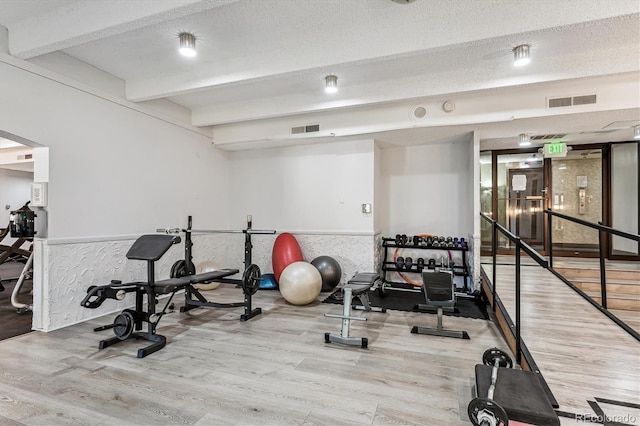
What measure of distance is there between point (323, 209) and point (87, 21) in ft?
13.7

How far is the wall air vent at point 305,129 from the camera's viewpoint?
17.7 feet

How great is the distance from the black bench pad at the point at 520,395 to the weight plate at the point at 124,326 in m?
3.13

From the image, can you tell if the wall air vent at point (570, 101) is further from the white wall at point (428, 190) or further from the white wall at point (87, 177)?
the white wall at point (87, 177)

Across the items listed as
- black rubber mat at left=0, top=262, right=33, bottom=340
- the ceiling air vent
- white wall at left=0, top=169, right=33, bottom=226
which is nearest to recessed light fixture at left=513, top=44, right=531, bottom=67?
the ceiling air vent

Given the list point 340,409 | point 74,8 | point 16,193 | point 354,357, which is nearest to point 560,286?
point 354,357

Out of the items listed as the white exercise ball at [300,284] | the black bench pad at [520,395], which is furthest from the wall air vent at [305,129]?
the black bench pad at [520,395]

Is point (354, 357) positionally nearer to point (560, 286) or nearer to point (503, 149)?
point (560, 286)

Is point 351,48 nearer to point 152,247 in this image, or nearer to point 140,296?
point 152,247

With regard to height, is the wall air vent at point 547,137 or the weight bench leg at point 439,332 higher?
the wall air vent at point 547,137

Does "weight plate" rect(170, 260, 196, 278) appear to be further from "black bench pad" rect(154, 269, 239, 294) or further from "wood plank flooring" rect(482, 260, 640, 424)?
"wood plank flooring" rect(482, 260, 640, 424)

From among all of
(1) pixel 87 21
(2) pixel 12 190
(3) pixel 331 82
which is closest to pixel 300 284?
(3) pixel 331 82

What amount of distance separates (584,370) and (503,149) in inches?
187

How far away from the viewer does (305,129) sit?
18.0 ft

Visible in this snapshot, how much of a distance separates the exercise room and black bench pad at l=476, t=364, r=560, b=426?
0.04 ft
